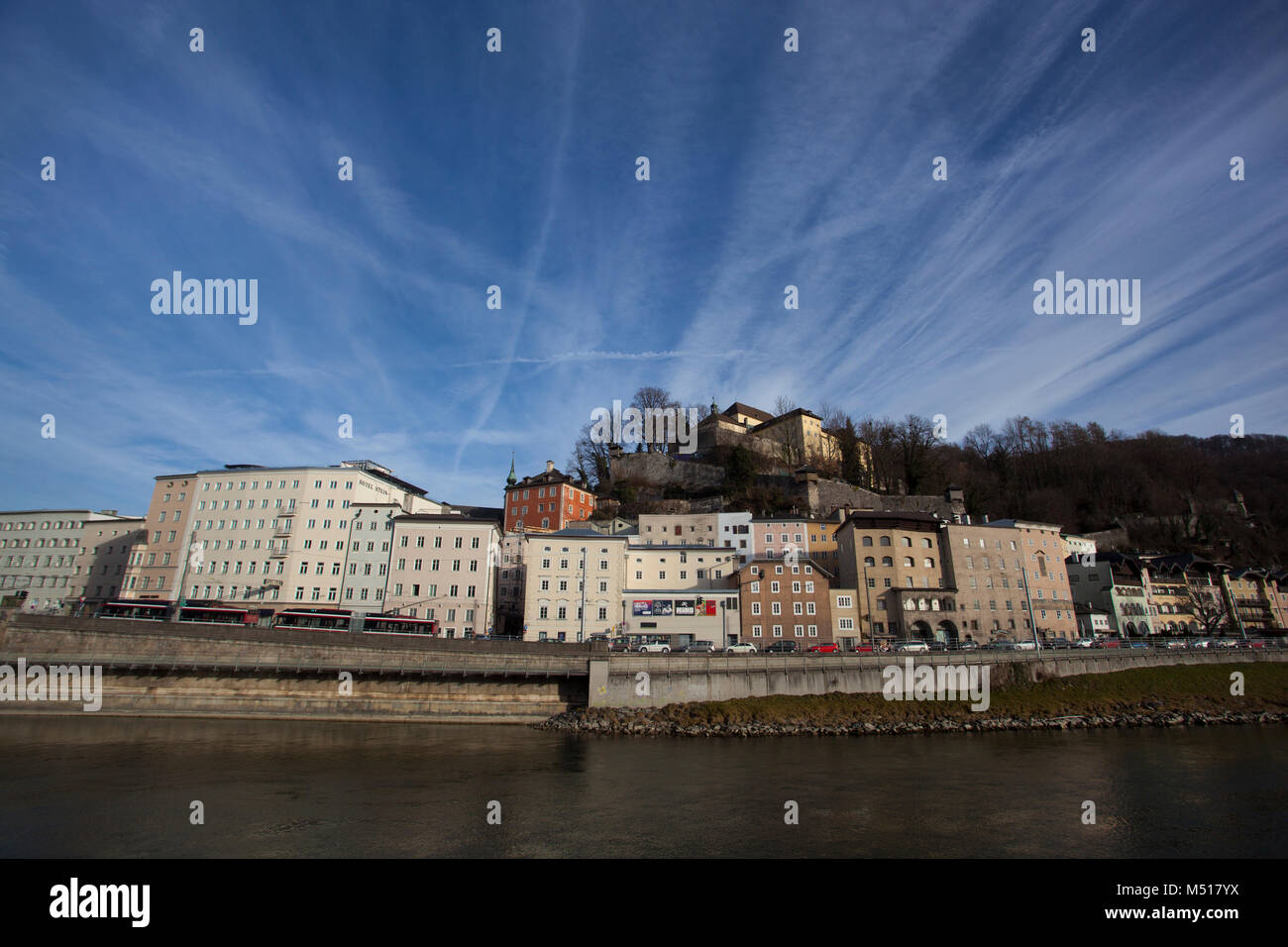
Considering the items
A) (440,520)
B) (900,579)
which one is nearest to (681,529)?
(900,579)

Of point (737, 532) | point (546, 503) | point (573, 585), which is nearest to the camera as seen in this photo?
point (573, 585)

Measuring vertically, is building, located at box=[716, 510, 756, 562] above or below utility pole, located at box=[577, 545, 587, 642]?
above

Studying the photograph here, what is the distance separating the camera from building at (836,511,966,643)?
172ft

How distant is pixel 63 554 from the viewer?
67500 millimetres

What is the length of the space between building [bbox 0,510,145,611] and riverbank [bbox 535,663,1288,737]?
5942 cm

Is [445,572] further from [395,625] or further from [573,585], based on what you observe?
[573,585]

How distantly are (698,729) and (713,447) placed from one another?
201ft

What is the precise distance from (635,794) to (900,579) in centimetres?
4112

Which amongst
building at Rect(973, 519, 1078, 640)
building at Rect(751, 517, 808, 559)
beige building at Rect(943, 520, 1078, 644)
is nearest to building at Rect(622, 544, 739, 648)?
building at Rect(751, 517, 808, 559)

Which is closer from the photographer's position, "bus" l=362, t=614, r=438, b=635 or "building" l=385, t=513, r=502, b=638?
"bus" l=362, t=614, r=438, b=635

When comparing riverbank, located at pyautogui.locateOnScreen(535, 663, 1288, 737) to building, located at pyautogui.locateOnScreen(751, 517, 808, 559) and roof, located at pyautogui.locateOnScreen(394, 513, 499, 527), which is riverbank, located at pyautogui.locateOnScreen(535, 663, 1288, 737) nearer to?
roof, located at pyautogui.locateOnScreen(394, 513, 499, 527)

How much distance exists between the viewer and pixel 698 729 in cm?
3419
